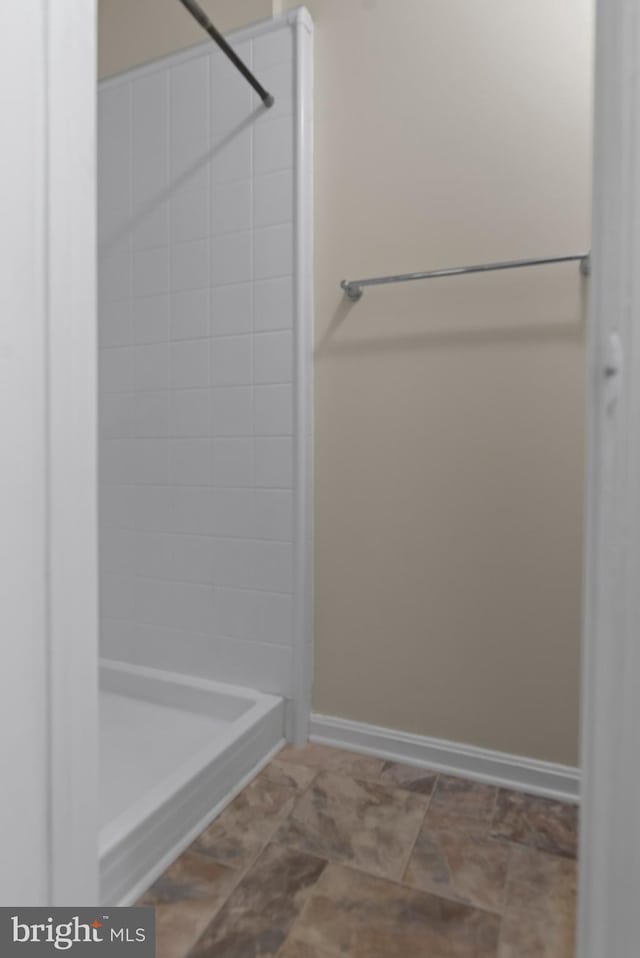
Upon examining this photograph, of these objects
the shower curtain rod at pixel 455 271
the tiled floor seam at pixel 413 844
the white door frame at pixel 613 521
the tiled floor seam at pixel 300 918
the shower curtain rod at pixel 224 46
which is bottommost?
the tiled floor seam at pixel 413 844

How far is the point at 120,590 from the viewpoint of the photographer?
1.64m

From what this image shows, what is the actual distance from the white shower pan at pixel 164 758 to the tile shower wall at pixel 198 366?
7 centimetres

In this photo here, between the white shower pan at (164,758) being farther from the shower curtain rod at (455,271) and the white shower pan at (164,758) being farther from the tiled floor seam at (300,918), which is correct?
the shower curtain rod at (455,271)

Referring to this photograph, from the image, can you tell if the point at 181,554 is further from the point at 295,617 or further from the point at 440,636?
the point at 440,636

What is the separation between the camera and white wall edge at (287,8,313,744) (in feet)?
4.38

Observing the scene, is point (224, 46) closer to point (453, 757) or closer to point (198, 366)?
point (198, 366)

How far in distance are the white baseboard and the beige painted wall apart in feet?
0.09

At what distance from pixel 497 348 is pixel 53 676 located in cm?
110

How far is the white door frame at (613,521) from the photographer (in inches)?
12.8

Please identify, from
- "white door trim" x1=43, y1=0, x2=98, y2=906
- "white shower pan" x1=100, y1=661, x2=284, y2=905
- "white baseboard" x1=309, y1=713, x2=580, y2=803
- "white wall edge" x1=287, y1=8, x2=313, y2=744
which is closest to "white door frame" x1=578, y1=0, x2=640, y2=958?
"white door trim" x1=43, y1=0, x2=98, y2=906

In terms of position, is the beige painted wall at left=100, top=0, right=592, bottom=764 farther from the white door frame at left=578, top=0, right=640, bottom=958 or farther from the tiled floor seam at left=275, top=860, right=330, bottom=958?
the white door frame at left=578, top=0, right=640, bottom=958

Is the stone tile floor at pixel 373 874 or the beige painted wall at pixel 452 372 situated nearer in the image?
the stone tile floor at pixel 373 874

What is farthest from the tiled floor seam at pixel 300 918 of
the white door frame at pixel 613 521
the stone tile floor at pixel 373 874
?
the white door frame at pixel 613 521

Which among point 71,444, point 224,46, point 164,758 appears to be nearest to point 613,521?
point 71,444
